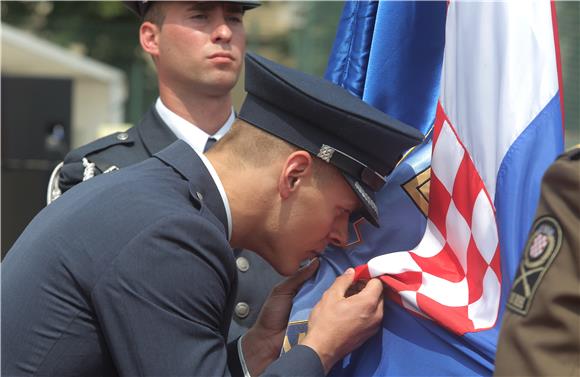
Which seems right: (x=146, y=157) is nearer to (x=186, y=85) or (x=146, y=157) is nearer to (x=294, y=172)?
(x=186, y=85)

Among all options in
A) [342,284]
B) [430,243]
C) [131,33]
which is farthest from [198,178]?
[131,33]

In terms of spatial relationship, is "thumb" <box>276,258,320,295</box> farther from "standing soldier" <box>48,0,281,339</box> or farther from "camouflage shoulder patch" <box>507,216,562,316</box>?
"camouflage shoulder patch" <box>507,216,562,316</box>

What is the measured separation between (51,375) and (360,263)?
2.57 feet

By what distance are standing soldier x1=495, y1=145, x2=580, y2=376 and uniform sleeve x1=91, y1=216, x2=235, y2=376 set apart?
673mm

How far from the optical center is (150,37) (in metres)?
3.43

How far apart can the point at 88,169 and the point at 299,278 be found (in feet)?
3.04

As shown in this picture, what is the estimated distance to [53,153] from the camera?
24.8ft

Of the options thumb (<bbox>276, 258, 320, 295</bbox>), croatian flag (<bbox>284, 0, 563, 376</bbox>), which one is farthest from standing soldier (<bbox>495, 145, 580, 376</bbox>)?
thumb (<bbox>276, 258, 320, 295</bbox>)

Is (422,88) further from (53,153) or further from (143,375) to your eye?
(53,153)

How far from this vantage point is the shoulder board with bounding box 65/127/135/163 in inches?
124

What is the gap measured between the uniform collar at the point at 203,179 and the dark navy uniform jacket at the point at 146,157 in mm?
583

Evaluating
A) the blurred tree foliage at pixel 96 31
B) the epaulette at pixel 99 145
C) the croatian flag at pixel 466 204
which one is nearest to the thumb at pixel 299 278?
the croatian flag at pixel 466 204

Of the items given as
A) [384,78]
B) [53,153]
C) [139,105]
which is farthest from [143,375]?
[139,105]

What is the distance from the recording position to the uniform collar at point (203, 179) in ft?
7.11
